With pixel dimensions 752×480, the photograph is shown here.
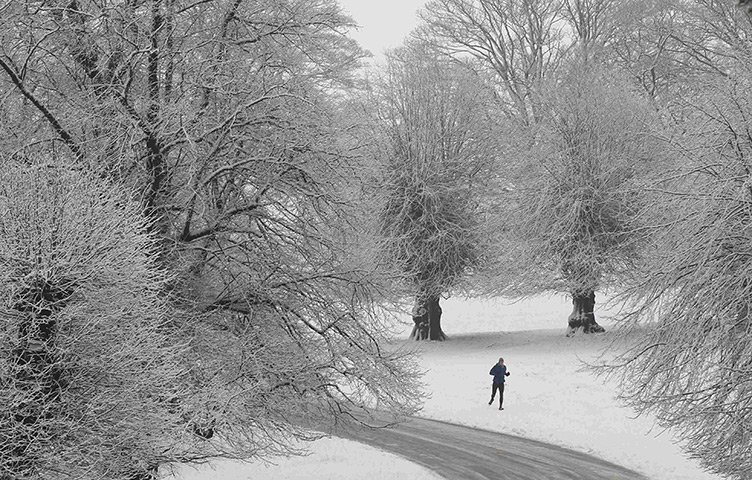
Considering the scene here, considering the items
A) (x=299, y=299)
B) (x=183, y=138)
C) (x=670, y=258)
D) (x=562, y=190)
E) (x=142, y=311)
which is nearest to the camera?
(x=142, y=311)

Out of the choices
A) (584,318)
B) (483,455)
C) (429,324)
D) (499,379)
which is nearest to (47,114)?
(483,455)

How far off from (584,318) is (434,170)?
796cm

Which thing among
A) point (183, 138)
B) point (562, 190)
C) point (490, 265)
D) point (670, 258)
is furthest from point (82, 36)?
point (490, 265)

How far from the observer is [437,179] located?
31891mm

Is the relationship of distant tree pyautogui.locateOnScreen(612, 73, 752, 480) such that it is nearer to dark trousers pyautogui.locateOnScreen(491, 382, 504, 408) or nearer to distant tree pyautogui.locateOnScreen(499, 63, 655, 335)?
dark trousers pyautogui.locateOnScreen(491, 382, 504, 408)

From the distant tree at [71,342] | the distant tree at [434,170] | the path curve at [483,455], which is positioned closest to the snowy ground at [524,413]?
the path curve at [483,455]

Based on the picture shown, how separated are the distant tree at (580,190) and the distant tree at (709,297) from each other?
13.2 metres

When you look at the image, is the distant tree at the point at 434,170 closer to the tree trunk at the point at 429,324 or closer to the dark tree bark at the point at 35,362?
the tree trunk at the point at 429,324

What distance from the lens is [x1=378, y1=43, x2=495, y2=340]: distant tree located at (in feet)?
103

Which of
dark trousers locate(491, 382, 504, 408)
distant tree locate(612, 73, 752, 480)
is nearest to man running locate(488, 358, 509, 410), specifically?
dark trousers locate(491, 382, 504, 408)

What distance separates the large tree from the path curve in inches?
135

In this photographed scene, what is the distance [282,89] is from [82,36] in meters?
2.68

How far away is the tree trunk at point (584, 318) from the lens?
31.7 m

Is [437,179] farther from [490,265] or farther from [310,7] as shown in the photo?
[310,7]
